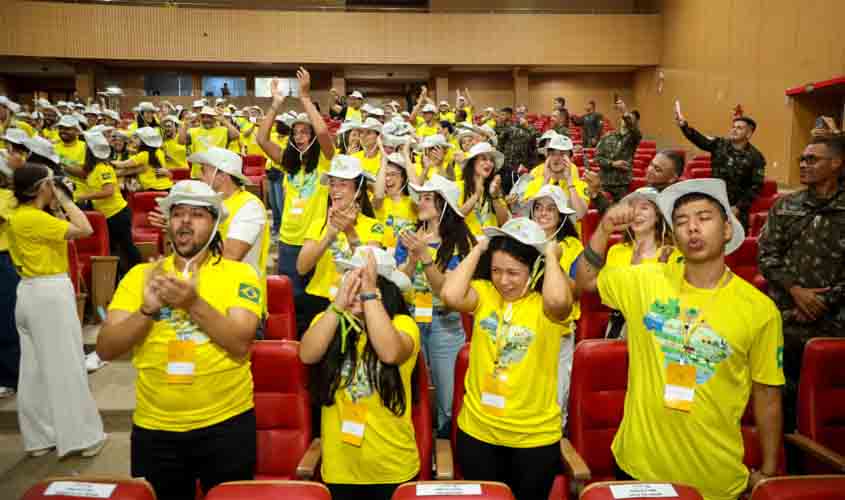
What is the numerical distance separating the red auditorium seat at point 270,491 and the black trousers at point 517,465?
0.80m

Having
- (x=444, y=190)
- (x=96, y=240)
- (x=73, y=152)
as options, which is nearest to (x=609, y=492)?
(x=444, y=190)

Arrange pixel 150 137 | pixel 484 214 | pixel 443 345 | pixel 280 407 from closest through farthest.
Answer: pixel 280 407 < pixel 443 345 < pixel 484 214 < pixel 150 137

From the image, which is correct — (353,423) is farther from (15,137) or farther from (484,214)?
(15,137)

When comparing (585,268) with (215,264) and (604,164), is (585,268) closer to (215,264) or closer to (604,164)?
(215,264)

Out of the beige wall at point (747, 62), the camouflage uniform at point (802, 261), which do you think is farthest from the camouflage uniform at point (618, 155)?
→ the beige wall at point (747, 62)

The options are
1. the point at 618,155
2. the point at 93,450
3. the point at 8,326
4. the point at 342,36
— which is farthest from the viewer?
the point at 342,36

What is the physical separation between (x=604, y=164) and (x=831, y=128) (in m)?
2.32

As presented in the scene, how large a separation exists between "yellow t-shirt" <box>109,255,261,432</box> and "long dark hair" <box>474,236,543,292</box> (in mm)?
927

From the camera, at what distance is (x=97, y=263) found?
5.38 metres

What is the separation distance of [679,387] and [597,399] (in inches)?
27.0

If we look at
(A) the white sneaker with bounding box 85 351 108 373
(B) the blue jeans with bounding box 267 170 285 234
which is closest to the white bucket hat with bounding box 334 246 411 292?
(A) the white sneaker with bounding box 85 351 108 373

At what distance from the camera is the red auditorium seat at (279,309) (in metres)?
3.72

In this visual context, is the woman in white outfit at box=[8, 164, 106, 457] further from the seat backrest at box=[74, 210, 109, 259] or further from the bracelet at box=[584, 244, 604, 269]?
the bracelet at box=[584, 244, 604, 269]

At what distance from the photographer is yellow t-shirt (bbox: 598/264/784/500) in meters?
1.96
